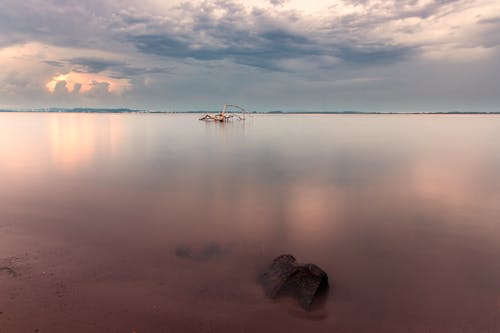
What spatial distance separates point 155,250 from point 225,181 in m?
10.5

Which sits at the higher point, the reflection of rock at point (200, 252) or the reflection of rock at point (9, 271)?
the reflection of rock at point (9, 271)

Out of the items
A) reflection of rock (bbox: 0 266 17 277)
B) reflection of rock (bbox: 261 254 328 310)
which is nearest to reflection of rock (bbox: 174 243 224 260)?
reflection of rock (bbox: 261 254 328 310)

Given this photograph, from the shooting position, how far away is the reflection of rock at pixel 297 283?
711cm

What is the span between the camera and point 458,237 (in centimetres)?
1101

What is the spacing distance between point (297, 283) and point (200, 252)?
3.34 m

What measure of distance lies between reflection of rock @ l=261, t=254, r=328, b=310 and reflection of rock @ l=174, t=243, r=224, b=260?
2.16 m

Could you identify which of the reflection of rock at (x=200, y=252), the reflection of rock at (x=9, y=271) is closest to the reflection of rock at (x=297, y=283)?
the reflection of rock at (x=200, y=252)

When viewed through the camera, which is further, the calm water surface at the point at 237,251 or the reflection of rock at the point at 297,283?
the reflection of rock at the point at 297,283

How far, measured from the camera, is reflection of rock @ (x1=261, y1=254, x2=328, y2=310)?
7.11 metres

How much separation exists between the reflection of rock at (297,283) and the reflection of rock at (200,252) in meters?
2.16

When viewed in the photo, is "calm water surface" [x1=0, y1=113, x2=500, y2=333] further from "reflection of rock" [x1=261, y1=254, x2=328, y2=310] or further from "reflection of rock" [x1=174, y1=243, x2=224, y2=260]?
"reflection of rock" [x1=261, y1=254, x2=328, y2=310]

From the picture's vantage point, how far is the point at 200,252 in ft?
31.0

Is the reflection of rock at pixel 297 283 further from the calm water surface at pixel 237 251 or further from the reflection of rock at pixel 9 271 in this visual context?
the reflection of rock at pixel 9 271

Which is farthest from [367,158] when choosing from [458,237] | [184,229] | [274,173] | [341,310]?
[341,310]
